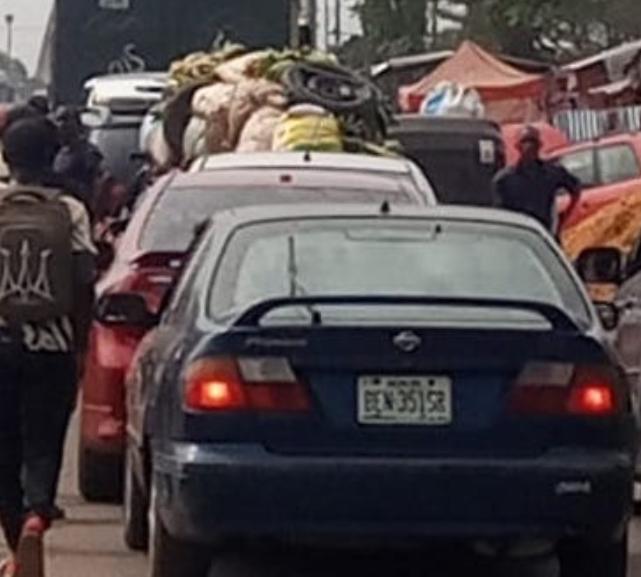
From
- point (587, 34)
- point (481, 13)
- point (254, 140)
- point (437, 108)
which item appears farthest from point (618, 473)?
point (481, 13)

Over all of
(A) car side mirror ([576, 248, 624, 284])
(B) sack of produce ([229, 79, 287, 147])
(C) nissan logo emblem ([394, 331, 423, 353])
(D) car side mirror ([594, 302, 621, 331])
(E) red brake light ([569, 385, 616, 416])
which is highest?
(C) nissan logo emblem ([394, 331, 423, 353])

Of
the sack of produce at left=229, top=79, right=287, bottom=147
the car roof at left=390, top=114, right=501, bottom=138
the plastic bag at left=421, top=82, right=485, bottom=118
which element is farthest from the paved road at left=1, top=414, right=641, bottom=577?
the plastic bag at left=421, top=82, right=485, bottom=118

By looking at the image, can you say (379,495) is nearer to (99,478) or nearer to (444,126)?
(99,478)

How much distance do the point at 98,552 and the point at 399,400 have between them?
276cm

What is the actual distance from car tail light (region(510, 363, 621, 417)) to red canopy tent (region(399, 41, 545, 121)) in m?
35.7

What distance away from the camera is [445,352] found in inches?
384

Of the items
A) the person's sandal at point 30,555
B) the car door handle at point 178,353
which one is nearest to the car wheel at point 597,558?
the car door handle at point 178,353

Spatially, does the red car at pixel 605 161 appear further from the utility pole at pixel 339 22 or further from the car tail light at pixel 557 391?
the utility pole at pixel 339 22

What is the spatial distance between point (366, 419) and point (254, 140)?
10.2m

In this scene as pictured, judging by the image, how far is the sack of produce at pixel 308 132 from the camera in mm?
18703

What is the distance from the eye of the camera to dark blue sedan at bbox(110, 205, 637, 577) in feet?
31.6

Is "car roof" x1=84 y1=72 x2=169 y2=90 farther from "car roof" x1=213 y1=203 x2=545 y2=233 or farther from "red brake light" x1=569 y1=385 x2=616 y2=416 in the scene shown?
"red brake light" x1=569 y1=385 x2=616 y2=416

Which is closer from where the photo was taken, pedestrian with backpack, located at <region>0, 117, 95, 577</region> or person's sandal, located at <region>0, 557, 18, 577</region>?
person's sandal, located at <region>0, 557, 18, 577</region>

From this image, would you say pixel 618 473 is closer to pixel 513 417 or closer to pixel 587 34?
pixel 513 417
